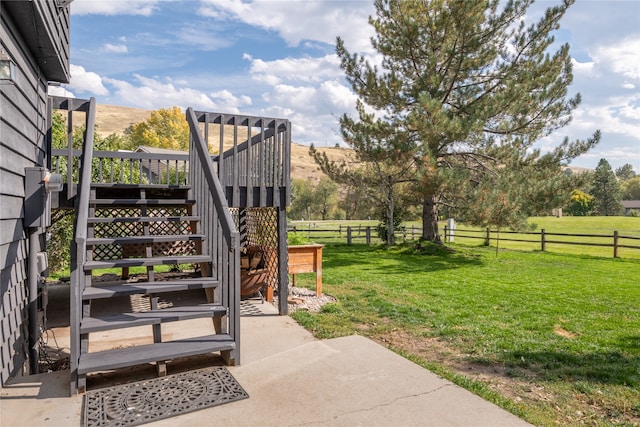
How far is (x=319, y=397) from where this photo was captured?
242cm

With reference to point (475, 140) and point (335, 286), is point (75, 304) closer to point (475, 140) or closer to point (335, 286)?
point (335, 286)

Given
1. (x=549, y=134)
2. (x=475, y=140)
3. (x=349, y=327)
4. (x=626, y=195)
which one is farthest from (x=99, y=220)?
(x=626, y=195)

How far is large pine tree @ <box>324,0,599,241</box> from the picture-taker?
441 inches

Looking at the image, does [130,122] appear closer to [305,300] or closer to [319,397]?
[305,300]

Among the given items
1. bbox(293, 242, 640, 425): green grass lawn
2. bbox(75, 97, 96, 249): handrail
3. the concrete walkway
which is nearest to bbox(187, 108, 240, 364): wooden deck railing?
the concrete walkway

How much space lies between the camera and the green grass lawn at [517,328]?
278cm

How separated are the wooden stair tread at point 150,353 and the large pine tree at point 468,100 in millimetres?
9170

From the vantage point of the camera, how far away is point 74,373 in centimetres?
247

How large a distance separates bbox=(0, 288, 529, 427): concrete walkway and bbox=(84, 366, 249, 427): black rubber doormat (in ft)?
0.21

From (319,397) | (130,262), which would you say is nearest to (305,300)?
(130,262)

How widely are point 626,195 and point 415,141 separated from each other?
71.5 meters

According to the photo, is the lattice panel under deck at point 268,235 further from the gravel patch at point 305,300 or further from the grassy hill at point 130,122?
the grassy hill at point 130,122

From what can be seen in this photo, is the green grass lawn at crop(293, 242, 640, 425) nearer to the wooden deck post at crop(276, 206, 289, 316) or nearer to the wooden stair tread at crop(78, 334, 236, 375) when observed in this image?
the wooden deck post at crop(276, 206, 289, 316)

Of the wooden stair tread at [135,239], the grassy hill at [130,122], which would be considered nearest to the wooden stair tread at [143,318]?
the wooden stair tread at [135,239]
